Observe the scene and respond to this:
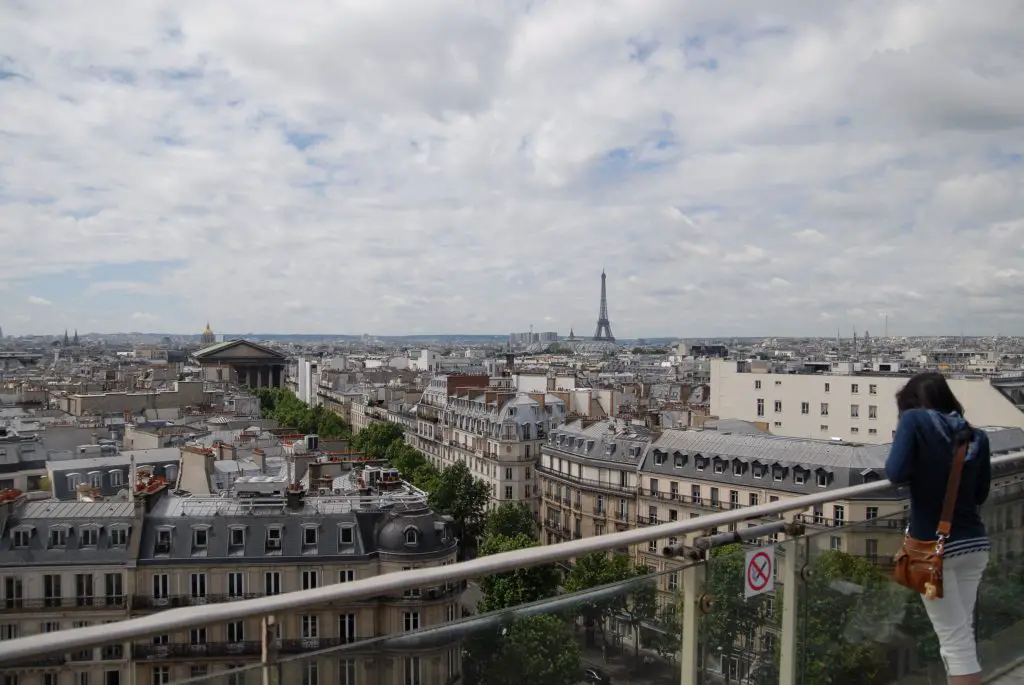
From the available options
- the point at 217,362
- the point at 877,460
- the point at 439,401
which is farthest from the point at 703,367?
the point at 877,460

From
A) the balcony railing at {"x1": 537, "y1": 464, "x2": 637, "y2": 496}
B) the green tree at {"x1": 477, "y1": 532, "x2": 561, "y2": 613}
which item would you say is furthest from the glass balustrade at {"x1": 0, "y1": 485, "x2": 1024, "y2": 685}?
the balcony railing at {"x1": 537, "y1": 464, "x2": 637, "y2": 496}

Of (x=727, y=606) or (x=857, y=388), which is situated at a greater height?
(x=727, y=606)

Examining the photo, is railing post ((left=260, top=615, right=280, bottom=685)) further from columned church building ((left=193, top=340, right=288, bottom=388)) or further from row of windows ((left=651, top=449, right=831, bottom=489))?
columned church building ((left=193, top=340, right=288, bottom=388))

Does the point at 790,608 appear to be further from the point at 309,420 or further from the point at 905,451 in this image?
the point at 309,420

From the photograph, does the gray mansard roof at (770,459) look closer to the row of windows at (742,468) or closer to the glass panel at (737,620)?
the row of windows at (742,468)

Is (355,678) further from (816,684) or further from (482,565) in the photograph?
(816,684)

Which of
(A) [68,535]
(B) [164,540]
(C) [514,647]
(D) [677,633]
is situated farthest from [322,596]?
(A) [68,535]
